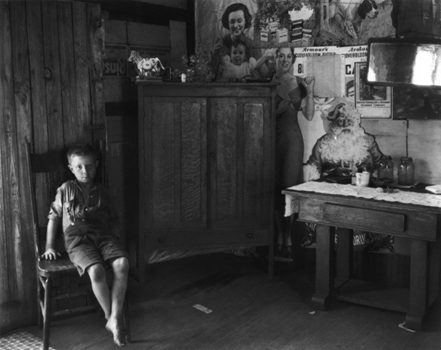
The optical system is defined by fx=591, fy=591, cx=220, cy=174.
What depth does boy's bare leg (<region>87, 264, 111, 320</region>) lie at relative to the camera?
150 inches

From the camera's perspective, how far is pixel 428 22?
14.7 ft

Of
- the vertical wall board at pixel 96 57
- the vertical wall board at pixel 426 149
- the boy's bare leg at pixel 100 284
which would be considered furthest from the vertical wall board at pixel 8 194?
the vertical wall board at pixel 426 149

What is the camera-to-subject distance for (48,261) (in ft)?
13.0

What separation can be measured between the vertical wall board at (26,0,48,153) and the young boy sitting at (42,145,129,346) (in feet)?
0.82

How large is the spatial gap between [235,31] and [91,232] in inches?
103

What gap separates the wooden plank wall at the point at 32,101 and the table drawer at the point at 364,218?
1925mm

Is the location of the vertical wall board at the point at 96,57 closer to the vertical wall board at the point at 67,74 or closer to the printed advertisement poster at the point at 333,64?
the vertical wall board at the point at 67,74

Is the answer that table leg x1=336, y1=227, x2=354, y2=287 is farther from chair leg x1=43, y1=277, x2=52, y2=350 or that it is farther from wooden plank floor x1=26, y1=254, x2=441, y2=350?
chair leg x1=43, y1=277, x2=52, y2=350

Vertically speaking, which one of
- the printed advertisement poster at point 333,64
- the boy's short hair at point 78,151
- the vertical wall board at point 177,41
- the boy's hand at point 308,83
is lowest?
the boy's short hair at point 78,151

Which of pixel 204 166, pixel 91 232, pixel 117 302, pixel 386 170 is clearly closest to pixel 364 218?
pixel 386 170

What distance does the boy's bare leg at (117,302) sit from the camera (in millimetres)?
3857

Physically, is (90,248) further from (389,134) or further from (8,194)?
(389,134)

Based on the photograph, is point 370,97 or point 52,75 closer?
point 52,75

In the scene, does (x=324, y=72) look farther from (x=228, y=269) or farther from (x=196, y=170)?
(x=228, y=269)
